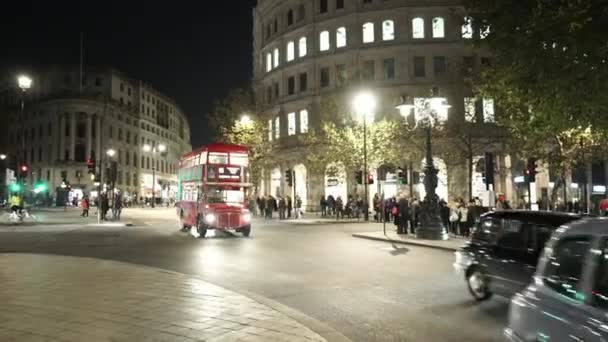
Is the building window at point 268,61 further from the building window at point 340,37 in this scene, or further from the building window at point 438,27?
the building window at point 438,27

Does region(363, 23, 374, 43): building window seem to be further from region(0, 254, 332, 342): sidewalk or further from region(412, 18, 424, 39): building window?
region(0, 254, 332, 342): sidewalk

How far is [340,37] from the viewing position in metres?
51.7

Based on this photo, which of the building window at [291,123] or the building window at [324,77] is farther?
the building window at [291,123]

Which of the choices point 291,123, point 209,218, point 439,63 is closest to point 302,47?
point 291,123

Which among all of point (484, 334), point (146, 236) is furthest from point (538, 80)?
point (146, 236)

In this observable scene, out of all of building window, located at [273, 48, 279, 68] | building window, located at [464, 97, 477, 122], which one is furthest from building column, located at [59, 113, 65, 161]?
building window, located at [464, 97, 477, 122]

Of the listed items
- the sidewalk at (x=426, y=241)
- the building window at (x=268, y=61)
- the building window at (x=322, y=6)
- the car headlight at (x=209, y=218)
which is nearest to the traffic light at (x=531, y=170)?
the sidewalk at (x=426, y=241)

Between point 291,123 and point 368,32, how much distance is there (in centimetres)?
1232

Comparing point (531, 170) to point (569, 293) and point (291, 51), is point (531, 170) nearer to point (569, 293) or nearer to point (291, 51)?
point (569, 293)

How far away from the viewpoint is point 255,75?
211ft

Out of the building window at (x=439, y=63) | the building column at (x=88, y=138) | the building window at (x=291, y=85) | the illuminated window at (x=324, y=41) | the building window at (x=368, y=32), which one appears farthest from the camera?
the building column at (x=88, y=138)

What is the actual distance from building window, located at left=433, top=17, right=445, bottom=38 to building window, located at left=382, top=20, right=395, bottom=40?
3890 mm

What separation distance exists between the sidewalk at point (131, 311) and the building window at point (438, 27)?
4402 cm

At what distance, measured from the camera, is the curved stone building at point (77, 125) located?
80.3m
